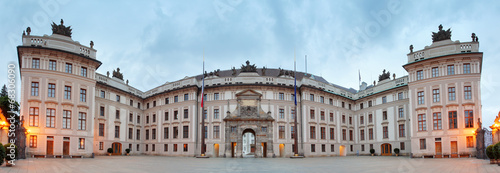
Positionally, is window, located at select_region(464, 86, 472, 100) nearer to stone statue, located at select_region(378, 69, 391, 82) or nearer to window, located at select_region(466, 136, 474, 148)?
window, located at select_region(466, 136, 474, 148)

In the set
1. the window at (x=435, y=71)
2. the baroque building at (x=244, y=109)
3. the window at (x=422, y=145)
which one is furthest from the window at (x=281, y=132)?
the window at (x=435, y=71)

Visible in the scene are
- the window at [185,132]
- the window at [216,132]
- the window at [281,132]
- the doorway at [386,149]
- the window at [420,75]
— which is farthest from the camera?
the window at [185,132]

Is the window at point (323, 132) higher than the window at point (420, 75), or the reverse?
the window at point (420, 75)

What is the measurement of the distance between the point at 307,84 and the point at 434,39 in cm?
1788

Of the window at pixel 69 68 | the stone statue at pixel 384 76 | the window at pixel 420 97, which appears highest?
the stone statue at pixel 384 76

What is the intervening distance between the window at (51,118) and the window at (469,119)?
45246 millimetres

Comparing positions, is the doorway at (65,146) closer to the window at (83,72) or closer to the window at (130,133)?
the window at (83,72)

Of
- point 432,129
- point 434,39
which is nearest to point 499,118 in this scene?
point 432,129

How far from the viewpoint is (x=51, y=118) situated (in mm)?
41656

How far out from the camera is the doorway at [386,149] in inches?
2201

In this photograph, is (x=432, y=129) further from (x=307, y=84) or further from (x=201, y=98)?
(x=201, y=98)

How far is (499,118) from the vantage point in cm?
3216

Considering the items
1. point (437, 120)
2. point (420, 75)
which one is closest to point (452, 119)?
point (437, 120)

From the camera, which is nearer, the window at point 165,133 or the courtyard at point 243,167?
the courtyard at point 243,167
